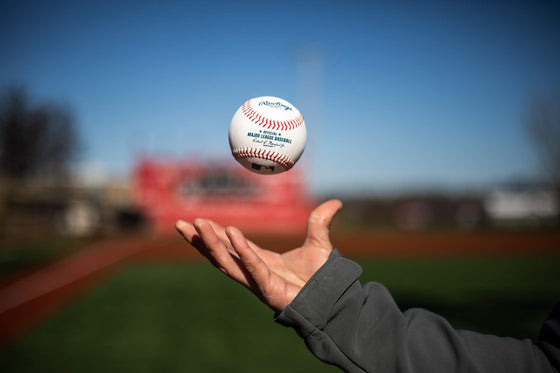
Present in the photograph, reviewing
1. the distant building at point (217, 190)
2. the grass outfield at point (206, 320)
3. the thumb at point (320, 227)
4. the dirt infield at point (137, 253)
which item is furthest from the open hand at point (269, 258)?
the distant building at point (217, 190)

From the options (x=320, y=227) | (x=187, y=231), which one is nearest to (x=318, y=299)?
(x=320, y=227)

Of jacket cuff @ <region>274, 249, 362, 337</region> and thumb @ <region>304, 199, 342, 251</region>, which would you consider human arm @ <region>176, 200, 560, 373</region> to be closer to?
jacket cuff @ <region>274, 249, 362, 337</region>

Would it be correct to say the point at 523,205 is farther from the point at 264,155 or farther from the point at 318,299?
the point at 318,299

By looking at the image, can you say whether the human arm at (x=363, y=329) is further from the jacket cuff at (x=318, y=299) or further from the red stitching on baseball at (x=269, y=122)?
the red stitching on baseball at (x=269, y=122)

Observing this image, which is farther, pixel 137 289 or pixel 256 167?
pixel 137 289

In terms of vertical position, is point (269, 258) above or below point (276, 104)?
below

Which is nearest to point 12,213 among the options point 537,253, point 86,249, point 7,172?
point 7,172

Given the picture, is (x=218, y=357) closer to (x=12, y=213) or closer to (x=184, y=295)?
(x=184, y=295)
